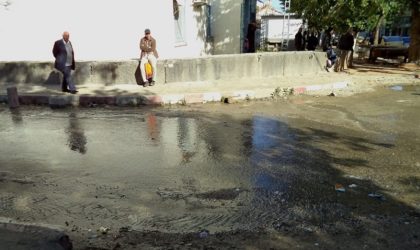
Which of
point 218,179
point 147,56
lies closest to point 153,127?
point 218,179

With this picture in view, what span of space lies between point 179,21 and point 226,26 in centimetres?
400

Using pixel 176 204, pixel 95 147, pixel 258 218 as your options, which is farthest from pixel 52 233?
pixel 95 147

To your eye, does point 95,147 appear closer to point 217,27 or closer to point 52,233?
point 52,233

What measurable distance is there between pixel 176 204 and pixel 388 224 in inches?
86.9

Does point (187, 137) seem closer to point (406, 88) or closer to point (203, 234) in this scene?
point (203, 234)

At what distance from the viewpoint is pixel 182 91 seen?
1219cm

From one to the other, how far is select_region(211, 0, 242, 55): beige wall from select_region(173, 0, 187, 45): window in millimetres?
3508

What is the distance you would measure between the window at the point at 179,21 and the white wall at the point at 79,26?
209 centimetres

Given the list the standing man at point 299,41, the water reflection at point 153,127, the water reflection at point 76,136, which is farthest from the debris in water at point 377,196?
the standing man at point 299,41

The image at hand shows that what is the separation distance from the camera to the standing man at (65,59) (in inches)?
480

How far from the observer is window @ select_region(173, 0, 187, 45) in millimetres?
17500

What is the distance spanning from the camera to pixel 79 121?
9.54 metres

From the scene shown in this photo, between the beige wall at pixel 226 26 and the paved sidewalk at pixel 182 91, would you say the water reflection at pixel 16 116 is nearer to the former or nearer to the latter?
the paved sidewalk at pixel 182 91

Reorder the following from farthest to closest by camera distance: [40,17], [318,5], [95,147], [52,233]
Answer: [318,5], [40,17], [95,147], [52,233]
